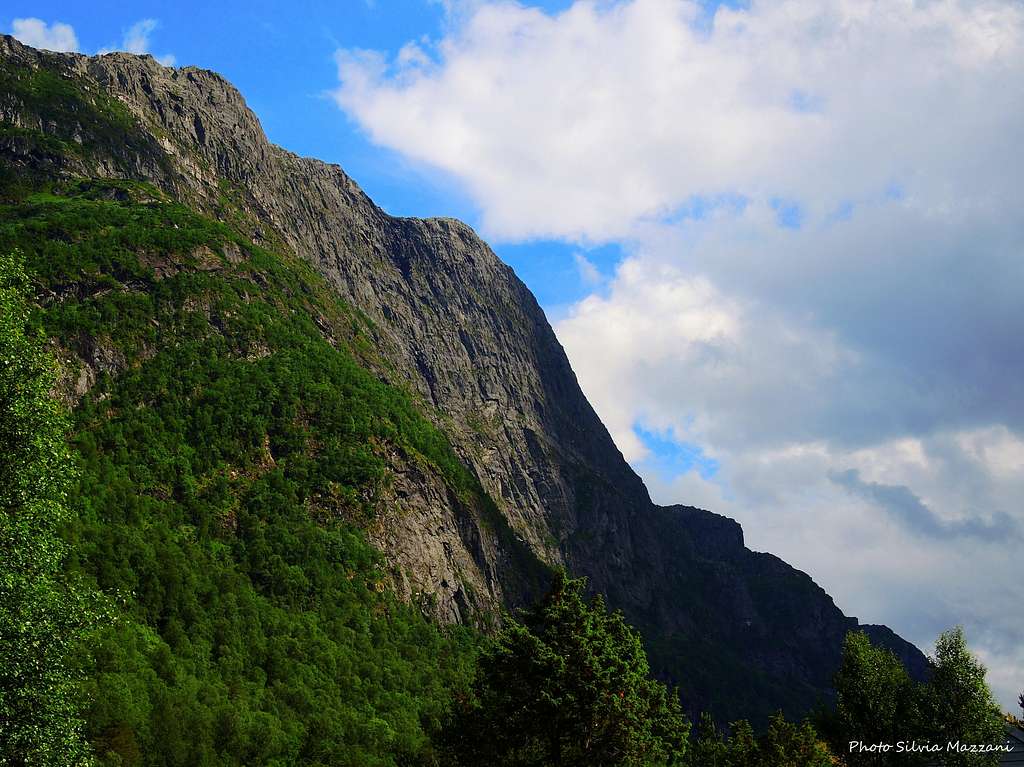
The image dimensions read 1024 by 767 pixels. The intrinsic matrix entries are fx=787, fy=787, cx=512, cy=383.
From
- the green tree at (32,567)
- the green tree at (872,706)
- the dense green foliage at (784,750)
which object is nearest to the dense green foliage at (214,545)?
the dense green foliage at (784,750)

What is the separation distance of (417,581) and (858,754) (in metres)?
146

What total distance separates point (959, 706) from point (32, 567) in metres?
Answer: 54.5

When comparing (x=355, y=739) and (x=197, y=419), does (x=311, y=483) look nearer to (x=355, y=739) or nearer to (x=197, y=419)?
(x=197, y=419)

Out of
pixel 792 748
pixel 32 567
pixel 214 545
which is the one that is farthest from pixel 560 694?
pixel 214 545

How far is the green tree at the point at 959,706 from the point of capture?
50625 millimetres

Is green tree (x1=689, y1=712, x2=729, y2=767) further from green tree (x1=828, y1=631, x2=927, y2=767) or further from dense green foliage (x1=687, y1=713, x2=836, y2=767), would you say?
green tree (x1=828, y1=631, x2=927, y2=767)

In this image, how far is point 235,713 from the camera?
116m

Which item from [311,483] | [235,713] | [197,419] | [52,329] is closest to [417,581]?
[311,483]

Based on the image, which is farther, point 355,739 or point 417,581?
point 417,581

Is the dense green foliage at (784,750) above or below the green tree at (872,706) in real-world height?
below

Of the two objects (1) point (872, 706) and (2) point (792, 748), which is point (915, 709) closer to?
(1) point (872, 706)

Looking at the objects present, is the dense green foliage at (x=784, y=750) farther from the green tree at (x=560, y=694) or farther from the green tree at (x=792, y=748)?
the green tree at (x=560, y=694)

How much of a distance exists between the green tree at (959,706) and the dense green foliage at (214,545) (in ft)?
205

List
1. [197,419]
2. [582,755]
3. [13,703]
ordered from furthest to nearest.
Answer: [197,419] < [582,755] < [13,703]
